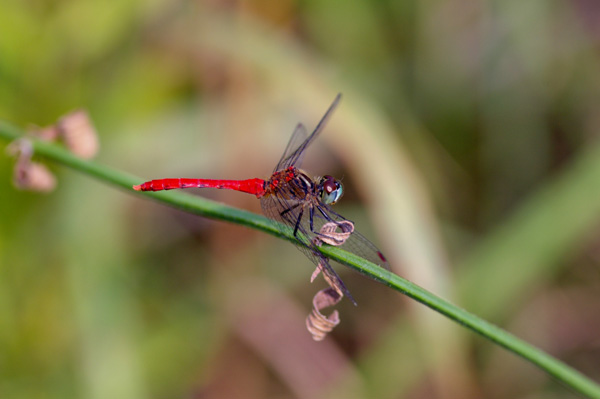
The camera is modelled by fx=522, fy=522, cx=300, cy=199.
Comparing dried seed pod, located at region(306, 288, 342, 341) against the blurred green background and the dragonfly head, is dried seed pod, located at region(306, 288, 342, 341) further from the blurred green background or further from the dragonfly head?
the blurred green background

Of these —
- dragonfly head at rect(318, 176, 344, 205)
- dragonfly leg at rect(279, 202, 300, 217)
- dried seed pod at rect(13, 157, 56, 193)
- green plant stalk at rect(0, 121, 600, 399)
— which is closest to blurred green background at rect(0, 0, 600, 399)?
dragonfly head at rect(318, 176, 344, 205)

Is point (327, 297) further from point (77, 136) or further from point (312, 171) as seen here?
point (312, 171)

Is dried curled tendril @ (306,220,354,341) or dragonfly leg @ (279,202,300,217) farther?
dragonfly leg @ (279,202,300,217)

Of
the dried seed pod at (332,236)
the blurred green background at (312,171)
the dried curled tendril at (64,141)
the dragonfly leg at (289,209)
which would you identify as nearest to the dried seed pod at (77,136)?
the dried curled tendril at (64,141)

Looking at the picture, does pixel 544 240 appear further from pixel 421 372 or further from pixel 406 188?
pixel 421 372

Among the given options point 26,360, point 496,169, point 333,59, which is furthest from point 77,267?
point 496,169

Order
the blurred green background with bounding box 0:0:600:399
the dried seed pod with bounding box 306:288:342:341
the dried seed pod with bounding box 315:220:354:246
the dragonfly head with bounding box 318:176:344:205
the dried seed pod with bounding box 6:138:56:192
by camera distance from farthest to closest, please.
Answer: the blurred green background with bounding box 0:0:600:399 < the dragonfly head with bounding box 318:176:344:205 < the dried seed pod with bounding box 6:138:56:192 < the dried seed pod with bounding box 315:220:354:246 < the dried seed pod with bounding box 306:288:342:341

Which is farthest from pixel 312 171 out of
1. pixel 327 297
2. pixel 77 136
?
pixel 327 297
